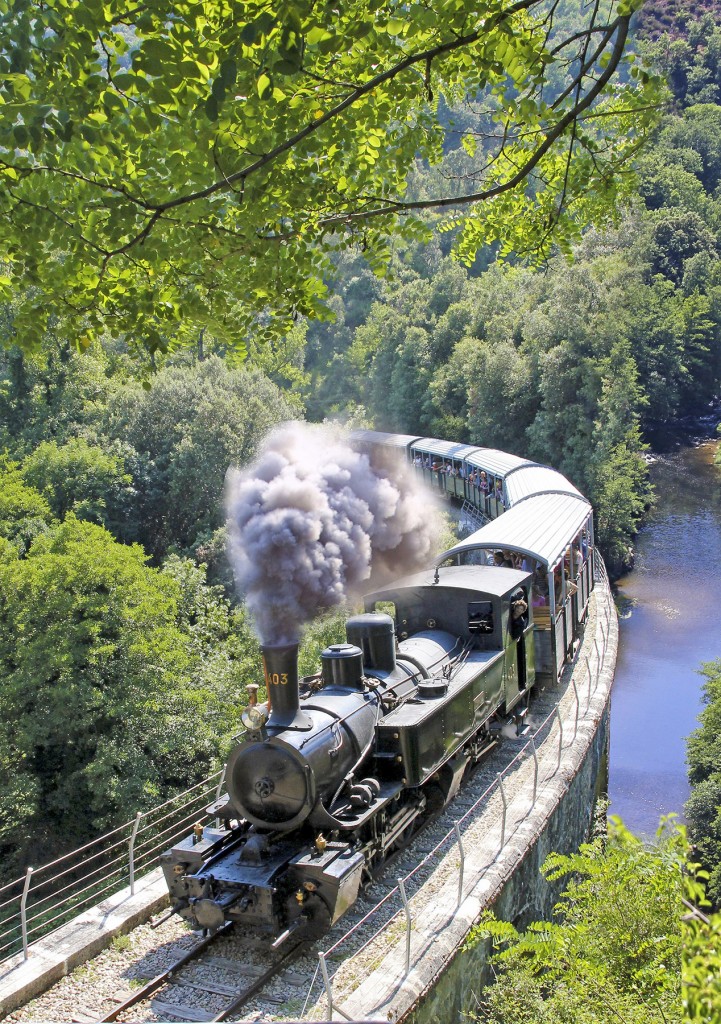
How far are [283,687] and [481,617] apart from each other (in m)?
4.89

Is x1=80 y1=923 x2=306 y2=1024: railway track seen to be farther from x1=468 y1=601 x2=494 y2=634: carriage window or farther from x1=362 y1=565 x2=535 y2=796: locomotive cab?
x1=468 y1=601 x2=494 y2=634: carriage window

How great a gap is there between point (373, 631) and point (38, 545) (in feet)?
49.3

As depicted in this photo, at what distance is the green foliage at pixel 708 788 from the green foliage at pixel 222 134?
15.6m

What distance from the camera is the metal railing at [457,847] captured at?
8.54 metres

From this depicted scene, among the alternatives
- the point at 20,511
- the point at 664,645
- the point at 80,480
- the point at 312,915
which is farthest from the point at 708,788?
the point at 80,480

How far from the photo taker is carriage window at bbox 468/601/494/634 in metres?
13.4

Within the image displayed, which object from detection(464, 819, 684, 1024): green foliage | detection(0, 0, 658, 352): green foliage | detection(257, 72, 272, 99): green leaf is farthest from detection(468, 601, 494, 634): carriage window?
detection(257, 72, 272, 99): green leaf

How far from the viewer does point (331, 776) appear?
9.73m

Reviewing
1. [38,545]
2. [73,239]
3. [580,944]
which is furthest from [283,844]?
[38,545]

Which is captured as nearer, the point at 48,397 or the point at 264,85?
the point at 264,85

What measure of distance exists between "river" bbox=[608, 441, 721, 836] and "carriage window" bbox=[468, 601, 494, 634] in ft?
19.5

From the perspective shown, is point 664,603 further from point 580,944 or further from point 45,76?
point 45,76

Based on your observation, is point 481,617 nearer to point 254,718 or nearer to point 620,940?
point 254,718

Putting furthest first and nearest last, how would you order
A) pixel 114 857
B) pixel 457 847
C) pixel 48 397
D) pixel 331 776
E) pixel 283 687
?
pixel 48 397 < pixel 114 857 < pixel 457 847 < pixel 331 776 < pixel 283 687
